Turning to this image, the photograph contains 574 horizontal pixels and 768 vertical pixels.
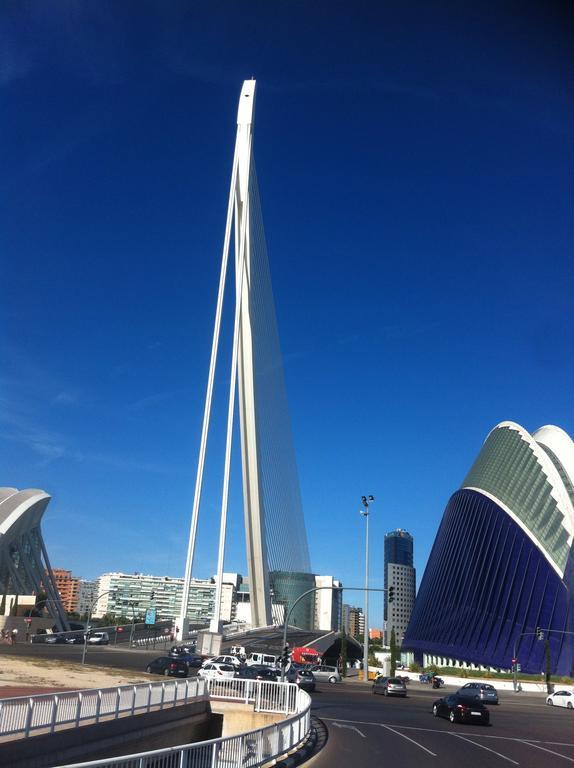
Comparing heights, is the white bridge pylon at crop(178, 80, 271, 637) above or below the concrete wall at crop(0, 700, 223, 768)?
above

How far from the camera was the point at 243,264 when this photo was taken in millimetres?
35625

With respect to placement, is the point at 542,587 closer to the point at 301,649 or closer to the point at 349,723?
the point at 301,649

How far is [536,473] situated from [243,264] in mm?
41287

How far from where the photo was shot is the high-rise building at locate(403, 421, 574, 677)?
53031mm

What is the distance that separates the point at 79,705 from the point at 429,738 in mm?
9641

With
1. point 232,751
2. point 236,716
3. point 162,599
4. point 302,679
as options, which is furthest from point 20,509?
point 162,599

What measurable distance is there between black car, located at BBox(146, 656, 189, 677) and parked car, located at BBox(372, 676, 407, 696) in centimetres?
1175

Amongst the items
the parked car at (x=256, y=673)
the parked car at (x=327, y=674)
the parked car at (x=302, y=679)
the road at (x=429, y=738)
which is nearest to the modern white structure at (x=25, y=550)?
the parked car at (x=327, y=674)

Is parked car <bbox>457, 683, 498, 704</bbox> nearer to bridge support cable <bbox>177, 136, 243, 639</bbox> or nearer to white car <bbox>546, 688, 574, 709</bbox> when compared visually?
white car <bbox>546, 688, 574, 709</bbox>

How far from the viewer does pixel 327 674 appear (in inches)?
1799

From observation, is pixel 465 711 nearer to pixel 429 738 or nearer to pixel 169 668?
pixel 429 738

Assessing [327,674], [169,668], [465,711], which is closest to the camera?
[465,711]

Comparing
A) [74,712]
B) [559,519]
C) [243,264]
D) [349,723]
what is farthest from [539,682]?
[74,712]

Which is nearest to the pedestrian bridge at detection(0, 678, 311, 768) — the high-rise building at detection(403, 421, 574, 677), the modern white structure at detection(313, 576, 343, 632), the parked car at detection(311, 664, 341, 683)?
the parked car at detection(311, 664, 341, 683)
